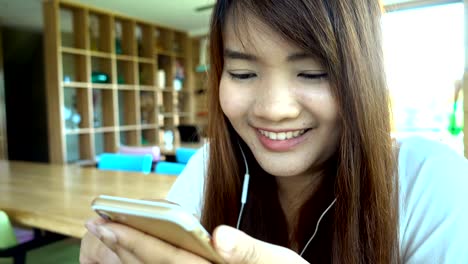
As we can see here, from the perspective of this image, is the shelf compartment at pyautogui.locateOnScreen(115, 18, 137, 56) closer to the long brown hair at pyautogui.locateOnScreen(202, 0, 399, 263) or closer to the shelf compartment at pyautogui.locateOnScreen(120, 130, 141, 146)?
the shelf compartment at pyautogui.locateOnScreen(120, 130, 141, 146)

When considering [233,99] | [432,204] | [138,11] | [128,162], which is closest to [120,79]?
[138,11]

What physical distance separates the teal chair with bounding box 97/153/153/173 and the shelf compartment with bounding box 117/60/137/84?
2.29 metres

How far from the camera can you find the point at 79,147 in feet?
14.1

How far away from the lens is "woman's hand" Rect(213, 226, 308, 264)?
373 millimetres

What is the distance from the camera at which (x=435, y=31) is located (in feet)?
12.8

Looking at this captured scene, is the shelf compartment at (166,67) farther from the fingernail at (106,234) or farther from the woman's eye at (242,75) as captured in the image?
the fingernail at (106,234)

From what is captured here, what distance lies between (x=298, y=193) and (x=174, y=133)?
463 cm

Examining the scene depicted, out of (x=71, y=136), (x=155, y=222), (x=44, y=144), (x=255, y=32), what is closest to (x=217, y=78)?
(x=255, y=32)

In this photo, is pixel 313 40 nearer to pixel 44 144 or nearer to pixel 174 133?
pixel 174 133

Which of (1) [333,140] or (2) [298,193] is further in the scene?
(2) [298,193]

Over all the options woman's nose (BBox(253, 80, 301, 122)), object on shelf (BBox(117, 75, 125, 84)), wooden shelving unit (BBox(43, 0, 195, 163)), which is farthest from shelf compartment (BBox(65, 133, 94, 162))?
woman's nose (BBox(253, 80, 301, 122))

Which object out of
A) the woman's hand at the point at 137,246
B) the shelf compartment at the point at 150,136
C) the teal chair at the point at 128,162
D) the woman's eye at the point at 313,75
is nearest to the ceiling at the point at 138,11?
the shelf compartment at the point at 150,136

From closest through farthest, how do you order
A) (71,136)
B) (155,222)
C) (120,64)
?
(155,222), (71,136), (120,64)

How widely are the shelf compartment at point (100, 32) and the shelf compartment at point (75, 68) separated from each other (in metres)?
0.26
